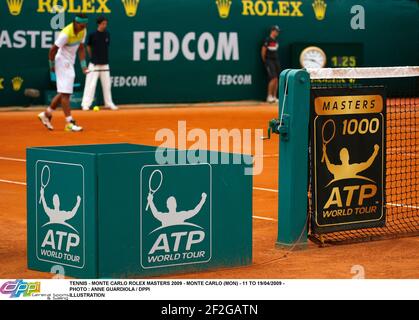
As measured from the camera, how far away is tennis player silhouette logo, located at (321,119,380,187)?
8492 mm

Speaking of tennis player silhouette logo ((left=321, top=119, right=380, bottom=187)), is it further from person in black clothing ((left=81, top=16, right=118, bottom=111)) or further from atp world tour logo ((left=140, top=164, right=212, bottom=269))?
person in black clothing ((left=81, top=16, right=118, bottom=111))

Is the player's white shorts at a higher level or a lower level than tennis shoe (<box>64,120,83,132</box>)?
higher

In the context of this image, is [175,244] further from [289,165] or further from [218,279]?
[289,165]

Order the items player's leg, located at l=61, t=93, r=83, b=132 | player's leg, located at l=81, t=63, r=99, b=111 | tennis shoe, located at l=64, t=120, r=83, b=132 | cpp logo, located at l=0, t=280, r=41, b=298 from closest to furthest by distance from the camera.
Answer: cpp logo, located at l=0, t=280, r=41, b=298, player's leg, located at l=61, t=93, r=83, b=132, tennis shoe, located at l=64, t=120, r=83, b=132, player's leg, located at l=81, t=63, r=99, b=111

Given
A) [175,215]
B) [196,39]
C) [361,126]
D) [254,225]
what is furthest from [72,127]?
[175,215]

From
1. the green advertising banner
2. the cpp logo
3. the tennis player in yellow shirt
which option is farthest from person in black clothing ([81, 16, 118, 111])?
the cpp logo

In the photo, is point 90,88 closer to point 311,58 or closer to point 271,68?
point 271,68

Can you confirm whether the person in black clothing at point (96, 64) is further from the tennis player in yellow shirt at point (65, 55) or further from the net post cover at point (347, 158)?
the net post cover at point (347, 158)

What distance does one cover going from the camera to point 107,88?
966 inches

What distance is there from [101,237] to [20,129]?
1293 cm

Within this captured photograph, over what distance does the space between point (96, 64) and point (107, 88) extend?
2.14ft

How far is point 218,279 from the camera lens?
7.24m

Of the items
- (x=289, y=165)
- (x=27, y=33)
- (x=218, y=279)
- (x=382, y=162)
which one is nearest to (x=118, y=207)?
(x=218, y=279)

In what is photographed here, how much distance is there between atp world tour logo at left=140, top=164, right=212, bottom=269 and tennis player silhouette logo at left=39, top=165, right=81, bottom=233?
1.47 feet
